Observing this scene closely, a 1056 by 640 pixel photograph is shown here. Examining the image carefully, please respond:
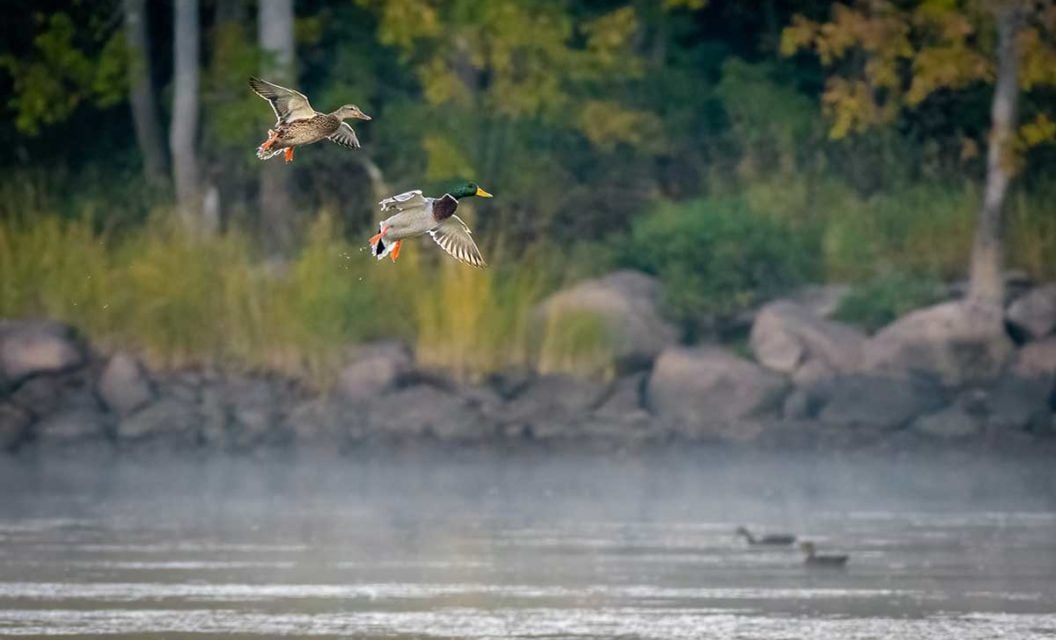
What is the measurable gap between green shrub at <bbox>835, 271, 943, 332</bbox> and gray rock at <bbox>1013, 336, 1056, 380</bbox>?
142 centimetres

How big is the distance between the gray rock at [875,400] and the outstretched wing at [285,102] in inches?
517

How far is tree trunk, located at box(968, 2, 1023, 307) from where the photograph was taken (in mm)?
25906

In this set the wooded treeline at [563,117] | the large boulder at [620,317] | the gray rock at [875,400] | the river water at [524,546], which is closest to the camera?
the river water at [524,546]

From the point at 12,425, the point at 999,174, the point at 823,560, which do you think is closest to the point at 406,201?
the point at 823,560

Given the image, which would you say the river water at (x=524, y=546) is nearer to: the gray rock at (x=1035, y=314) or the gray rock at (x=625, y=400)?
the gray rock at (x=625, y=400)

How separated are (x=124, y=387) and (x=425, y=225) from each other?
1327 centimetres

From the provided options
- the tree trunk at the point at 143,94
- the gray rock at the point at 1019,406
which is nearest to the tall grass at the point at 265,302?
the tree trunk at the point at 143,94

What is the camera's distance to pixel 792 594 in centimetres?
1595

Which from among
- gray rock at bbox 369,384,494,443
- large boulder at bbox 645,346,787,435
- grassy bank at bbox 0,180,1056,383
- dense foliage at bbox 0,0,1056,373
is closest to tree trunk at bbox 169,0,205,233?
dense foliage at bbox 0,0,1056,373

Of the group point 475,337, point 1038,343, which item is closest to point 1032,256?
point 1038,343

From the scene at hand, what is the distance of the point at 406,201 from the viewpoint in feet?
42.2

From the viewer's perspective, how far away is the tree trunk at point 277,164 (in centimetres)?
2758

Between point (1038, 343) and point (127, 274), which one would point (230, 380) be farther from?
point (1038, 343)

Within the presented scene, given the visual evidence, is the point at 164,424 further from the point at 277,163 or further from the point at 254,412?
the point at 277,163
